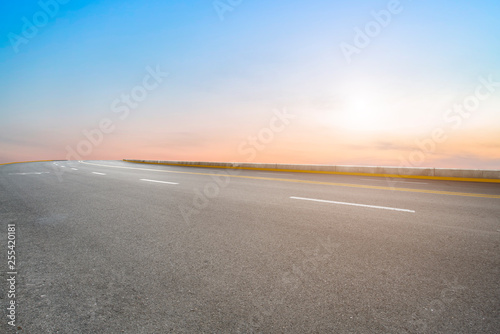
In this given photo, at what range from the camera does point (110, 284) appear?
258 cm

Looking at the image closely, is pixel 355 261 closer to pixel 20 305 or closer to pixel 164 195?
pixel 20 305

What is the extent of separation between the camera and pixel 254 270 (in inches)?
111

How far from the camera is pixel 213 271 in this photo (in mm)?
2814

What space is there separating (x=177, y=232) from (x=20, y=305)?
6.69 ft

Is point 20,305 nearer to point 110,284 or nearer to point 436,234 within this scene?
point 110,284

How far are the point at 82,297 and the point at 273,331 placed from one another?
1648mm

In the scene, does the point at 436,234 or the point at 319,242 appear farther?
the point at 436,234

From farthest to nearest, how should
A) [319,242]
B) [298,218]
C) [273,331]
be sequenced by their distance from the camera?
[298,218] < [319,242] < [273,331]

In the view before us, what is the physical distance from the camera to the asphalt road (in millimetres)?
2047

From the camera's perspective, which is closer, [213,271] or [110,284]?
[110,284]

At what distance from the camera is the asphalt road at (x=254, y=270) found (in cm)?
205

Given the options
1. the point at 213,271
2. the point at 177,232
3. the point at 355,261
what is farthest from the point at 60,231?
the point at 355,261

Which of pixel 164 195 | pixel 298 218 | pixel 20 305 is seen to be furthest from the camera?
pixel 164 195

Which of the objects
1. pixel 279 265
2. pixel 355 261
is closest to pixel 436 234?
pixel 355 261
